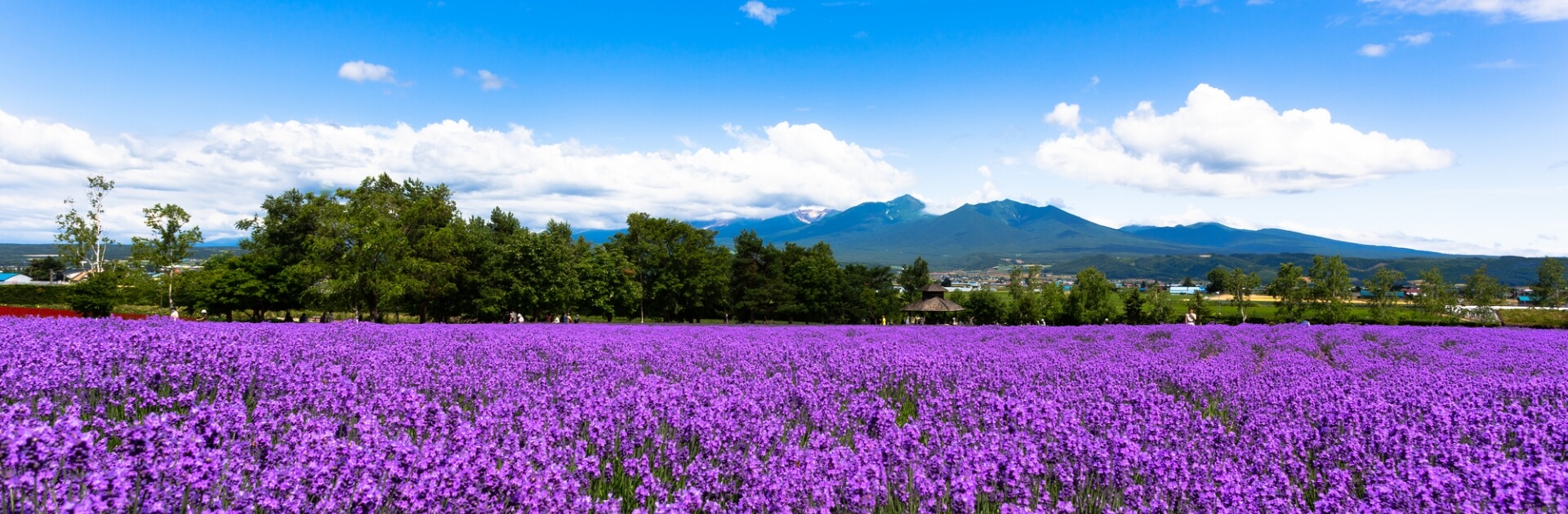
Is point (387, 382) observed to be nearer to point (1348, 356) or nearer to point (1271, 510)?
point (1271, 510)

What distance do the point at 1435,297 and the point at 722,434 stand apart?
7428 cm

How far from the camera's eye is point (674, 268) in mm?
50250

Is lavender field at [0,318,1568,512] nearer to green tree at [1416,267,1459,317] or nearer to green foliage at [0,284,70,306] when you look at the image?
green foliage at [0,284,70,306]

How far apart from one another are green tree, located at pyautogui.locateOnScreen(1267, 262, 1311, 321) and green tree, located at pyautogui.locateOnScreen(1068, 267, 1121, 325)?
12.0m

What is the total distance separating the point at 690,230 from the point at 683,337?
41.7m

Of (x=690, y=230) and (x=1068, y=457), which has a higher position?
(x=690, y=230)

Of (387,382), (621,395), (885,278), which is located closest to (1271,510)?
(621,395)

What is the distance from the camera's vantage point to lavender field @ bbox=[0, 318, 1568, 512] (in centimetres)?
271

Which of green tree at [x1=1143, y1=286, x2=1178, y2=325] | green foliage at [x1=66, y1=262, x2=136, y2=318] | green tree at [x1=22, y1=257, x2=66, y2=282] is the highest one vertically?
green tree at [x1=22, y1=257, x2=66, y2=282]

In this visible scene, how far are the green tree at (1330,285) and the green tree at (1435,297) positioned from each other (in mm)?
4936

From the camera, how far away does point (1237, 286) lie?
69.2 meters

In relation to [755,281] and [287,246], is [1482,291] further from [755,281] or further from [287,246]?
[287,246]

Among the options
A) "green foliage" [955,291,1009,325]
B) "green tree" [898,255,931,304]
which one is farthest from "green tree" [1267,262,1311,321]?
"green tree" [898,255,931,304]

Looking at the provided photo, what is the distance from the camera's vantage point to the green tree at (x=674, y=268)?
162ft
